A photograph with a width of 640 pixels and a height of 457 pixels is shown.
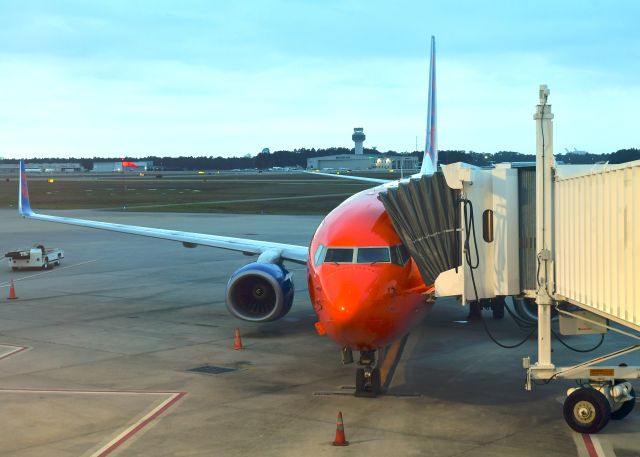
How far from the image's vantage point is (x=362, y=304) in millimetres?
15570

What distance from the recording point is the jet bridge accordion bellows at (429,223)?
1622 cm

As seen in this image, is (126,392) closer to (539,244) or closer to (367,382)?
(367,382)

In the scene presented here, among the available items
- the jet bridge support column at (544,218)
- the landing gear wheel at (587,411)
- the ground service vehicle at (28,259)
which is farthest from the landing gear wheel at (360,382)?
the ground service vehicle at (28,259)

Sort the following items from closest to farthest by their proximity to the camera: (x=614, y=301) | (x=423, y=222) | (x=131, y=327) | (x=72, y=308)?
(x=614, y=301)
(x=423, y=222)
(x=131, y=327)
(x=72, y=308)

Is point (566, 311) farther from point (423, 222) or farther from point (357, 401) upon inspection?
point (357, 401)

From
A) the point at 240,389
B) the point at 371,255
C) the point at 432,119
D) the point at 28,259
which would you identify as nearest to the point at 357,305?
the point at 371,255

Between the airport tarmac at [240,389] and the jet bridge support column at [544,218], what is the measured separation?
1621 millimetres

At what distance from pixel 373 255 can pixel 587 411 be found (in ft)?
15.8

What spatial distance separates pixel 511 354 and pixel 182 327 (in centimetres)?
972

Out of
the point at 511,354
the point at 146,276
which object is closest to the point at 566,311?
the point at 511,354

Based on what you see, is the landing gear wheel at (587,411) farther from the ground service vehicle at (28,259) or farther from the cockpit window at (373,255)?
the ground service vehicle at (28,259)

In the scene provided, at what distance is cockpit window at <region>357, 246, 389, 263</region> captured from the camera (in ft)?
53.7

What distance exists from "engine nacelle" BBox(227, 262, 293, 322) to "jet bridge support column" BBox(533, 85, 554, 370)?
30.7 ft

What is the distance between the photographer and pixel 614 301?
1234cm
